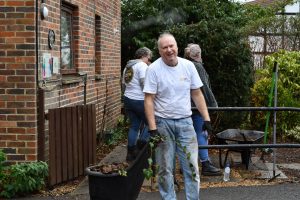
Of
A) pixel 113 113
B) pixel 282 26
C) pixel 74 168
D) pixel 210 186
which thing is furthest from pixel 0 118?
pixel 282 26

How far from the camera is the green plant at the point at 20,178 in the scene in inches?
249

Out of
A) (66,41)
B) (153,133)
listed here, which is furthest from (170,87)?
(66,41)

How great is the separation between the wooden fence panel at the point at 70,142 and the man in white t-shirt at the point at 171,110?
5.79 ft

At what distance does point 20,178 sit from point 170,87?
7.29ft

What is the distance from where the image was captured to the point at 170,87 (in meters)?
5.27

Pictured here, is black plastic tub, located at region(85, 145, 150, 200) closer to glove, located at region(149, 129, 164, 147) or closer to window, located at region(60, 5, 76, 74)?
glove, located at region(149, 129, 164, 147)

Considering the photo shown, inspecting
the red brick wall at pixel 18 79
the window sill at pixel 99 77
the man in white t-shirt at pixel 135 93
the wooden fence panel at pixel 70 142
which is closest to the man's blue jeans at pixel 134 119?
the man in white t-shirt at pixel 135 93

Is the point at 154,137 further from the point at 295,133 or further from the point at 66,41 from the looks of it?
the point at 295,133

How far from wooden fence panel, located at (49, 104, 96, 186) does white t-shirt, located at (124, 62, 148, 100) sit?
60 centimetres

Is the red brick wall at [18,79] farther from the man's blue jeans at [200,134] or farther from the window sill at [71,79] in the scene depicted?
the man's blue jeans at [200,134]

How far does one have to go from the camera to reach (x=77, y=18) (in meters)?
8.80

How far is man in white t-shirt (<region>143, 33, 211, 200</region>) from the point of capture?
5.27 meters

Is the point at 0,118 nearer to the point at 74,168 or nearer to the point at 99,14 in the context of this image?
the point at 74,168

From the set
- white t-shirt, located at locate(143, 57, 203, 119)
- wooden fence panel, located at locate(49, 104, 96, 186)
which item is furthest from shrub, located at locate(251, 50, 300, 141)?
white t-shirt, located at locate(143, 57, 203, 119)
